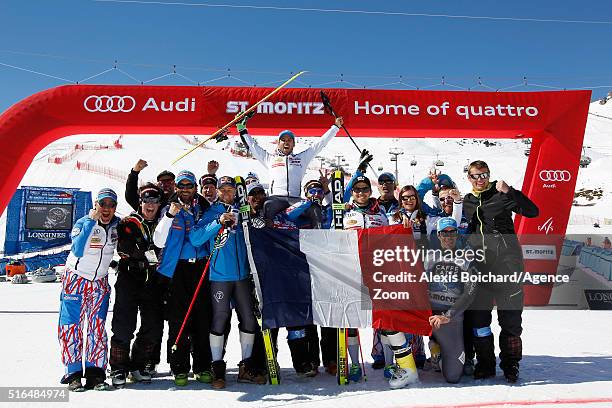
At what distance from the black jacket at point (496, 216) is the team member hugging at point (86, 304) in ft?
11.1

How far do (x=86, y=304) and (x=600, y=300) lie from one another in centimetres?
797

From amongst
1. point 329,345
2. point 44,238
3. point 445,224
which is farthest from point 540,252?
point 44,238

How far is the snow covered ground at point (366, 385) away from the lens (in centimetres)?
368

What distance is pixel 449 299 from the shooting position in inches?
168

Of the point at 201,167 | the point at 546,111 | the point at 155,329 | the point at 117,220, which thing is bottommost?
the point at 155,329

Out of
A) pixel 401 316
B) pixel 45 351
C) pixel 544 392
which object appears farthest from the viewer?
pixel 45 351

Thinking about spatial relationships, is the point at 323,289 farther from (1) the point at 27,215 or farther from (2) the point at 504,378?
(1) the point at 27,215

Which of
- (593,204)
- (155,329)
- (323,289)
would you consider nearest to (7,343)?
(155,329)

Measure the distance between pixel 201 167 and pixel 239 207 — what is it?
1277 inches

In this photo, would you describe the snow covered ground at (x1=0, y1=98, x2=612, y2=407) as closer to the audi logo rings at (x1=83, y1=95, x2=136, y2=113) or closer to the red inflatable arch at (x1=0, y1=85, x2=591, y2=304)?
the red inflatable arch at (x1=0, y1=85, x2=591, y2=304)

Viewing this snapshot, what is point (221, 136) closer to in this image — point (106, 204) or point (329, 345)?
point (106, 204)

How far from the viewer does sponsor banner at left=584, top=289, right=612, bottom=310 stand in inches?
317

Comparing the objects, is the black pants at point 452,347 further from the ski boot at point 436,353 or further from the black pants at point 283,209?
the black pants at point 283,209

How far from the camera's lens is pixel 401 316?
4133mm
